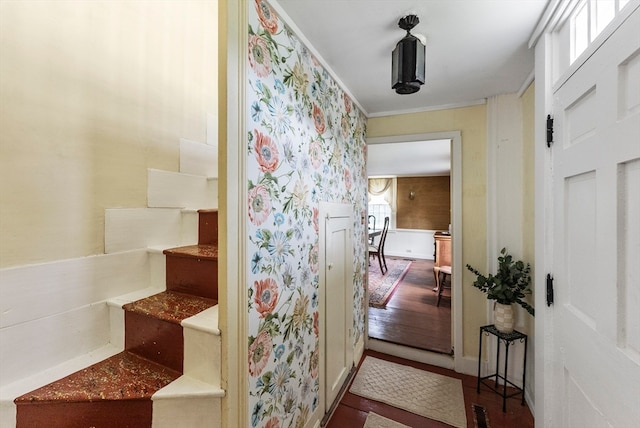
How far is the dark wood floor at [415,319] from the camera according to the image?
98.5 inches

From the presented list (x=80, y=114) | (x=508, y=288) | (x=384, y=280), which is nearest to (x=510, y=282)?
(x=508, y=288)

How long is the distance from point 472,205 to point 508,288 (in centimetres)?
70

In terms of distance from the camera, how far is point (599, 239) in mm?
809

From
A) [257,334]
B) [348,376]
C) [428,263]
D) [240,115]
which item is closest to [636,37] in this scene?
[240,115]

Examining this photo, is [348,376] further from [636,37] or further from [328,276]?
[636,37]

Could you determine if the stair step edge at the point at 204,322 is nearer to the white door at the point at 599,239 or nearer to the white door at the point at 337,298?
→ the white door at the point at 337,298

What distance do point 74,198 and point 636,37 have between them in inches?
74.8

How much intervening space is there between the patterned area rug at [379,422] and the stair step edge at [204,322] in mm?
1289

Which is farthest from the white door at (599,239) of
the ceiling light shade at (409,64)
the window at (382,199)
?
the window at (382,199)

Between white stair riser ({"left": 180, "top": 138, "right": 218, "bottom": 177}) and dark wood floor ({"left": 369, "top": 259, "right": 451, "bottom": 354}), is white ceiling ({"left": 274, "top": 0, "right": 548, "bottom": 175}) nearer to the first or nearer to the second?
white stair riser ({"left": 180, "top": 138, "right": 218, "bottom": 177})

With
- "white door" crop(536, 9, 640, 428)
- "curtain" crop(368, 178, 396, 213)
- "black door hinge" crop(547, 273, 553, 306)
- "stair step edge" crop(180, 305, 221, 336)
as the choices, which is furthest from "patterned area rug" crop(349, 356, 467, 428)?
"curtain" crop(368, 178, 396, 213)

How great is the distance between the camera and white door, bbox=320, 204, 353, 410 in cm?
160

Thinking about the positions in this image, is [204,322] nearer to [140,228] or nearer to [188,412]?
[188,412]

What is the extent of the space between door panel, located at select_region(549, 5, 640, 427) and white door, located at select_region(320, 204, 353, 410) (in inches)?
43.7
